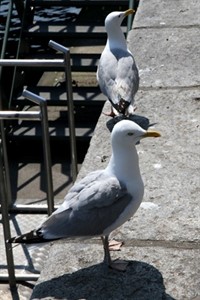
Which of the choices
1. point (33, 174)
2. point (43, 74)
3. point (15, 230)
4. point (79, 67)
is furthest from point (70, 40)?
point (15, 230)

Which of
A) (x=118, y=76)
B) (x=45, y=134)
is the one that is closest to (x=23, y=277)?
(x=45, y=134)

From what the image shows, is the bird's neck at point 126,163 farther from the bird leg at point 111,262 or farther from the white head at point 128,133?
the bird leg at point 111,262

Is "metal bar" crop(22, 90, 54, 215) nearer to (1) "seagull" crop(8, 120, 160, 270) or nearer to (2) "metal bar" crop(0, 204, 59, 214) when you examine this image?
A: (2) "metal bar" crop(0, 204, 59, 214)

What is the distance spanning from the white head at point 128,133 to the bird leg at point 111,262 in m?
0.39

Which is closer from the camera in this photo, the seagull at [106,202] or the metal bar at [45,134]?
the seagull at [106,202]

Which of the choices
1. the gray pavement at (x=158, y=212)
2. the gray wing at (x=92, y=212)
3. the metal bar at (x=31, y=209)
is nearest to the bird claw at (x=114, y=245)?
the gray pavement at (x=158, y=212)

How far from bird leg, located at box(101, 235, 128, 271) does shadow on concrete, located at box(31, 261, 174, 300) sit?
0.06 feet

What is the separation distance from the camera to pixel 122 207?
9.92 ft

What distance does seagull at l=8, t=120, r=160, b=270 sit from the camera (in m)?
3.01

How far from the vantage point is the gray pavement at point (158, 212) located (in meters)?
2.96

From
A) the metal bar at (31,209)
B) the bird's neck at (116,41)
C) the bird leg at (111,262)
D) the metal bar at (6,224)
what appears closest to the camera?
the bird leg at (111,262)

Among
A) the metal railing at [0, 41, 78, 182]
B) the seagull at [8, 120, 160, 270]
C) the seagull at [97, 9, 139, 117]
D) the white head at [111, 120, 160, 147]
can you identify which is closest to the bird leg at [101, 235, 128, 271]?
the seagull at [8, 120, 160, 270]

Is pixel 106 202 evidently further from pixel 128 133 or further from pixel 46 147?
pixel 46 147

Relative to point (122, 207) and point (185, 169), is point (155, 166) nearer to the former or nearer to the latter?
point (185, 169)
